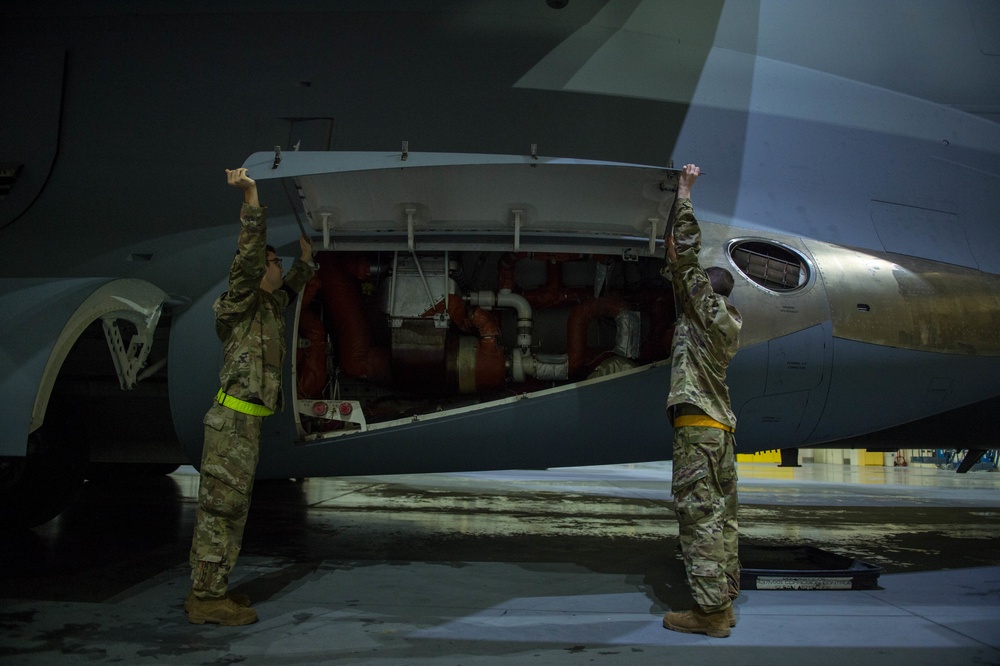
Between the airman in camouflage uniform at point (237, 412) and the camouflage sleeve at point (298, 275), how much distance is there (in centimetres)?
25

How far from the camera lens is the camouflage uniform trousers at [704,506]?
3.60m

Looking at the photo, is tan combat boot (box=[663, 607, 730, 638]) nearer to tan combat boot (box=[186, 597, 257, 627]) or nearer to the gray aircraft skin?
the gray aircraft skin

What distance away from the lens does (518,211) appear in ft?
14.9

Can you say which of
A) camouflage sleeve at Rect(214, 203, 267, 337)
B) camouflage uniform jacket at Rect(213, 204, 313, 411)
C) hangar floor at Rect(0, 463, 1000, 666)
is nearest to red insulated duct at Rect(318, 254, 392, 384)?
camouflage uniform jacket at Rect(213, 204, 313, 411)

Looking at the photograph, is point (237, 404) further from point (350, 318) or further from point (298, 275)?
point (350, 318)

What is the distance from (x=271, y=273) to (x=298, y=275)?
375 millimetres

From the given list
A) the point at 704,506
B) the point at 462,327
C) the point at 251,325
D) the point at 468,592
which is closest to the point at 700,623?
the point at 704,506

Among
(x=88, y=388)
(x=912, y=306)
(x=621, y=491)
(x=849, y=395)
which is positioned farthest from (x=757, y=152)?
(x=621, y=491)

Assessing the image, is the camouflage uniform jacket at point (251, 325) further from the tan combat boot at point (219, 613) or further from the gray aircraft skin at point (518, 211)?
the tan combat boot at point (219, 613)

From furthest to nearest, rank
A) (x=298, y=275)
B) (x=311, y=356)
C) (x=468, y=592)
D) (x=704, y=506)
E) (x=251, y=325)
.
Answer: (x=311, y=356) < (x=298, y=275) < (x=468, y=592) < (x=251, y=325) < (x=704, y=506)

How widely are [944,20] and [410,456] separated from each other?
5.91 m

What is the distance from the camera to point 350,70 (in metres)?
5.56

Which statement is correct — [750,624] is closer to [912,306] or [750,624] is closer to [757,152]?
[912,306]

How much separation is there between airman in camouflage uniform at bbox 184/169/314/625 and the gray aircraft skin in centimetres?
57
